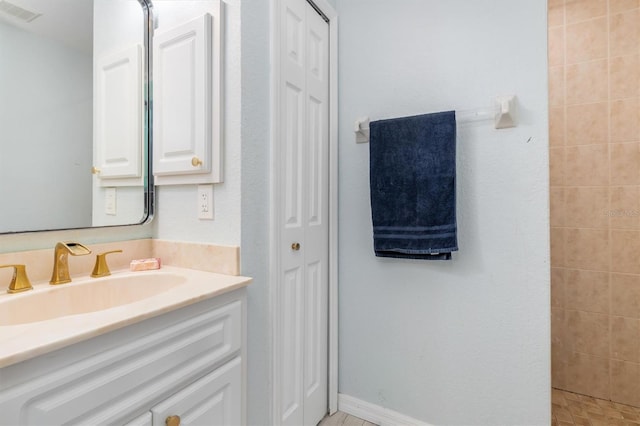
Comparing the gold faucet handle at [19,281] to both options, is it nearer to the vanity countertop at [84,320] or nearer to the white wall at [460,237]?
the vanity countertop at [84,320]

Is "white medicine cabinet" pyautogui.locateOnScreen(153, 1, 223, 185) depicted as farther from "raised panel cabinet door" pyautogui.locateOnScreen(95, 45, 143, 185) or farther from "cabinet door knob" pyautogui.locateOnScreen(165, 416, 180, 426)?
"cabinet door knob" pyautogui.locateOnScreen(165, 416, 180, 426)

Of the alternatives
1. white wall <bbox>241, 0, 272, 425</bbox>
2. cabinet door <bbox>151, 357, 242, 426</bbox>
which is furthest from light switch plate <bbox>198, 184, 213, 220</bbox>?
cabinet door <bbox>151, 357, 242, 426</bbox>

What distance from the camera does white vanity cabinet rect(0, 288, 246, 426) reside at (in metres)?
0.57

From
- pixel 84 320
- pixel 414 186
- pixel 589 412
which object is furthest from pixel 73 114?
pixel 589 412

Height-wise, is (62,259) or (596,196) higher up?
(596,196)

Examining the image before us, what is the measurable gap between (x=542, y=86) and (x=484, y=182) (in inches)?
15.6

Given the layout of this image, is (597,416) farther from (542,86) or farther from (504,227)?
(542,86)

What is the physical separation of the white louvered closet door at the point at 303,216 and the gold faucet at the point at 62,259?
65cm

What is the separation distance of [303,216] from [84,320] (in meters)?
0.87

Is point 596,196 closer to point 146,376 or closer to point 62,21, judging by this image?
point 146,376

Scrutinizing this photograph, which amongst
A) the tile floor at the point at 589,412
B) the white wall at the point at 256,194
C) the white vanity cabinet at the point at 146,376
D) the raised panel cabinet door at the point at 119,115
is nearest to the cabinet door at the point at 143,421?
the white vanity cabinet at the point at 146,376

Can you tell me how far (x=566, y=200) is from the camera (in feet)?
6.12

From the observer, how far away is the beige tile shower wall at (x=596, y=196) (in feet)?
5.60

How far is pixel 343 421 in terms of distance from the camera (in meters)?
1.55
